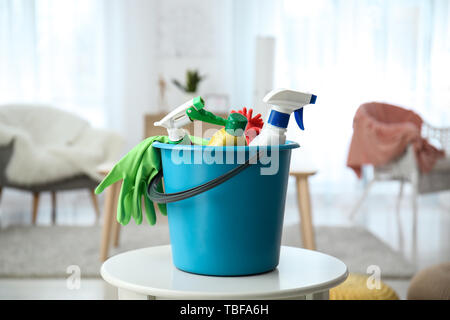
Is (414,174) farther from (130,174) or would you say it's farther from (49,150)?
(130,174)

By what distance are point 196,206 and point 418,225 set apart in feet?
8.86

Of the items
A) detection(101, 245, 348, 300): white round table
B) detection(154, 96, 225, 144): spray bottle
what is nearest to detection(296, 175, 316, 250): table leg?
detection(101, 245, 348, 300): white round table

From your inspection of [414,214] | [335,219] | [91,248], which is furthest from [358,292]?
[335,219]

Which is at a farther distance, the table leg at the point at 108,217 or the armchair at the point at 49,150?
the armchair at the point at 49,150

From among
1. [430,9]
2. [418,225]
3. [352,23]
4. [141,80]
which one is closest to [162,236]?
[418,225]

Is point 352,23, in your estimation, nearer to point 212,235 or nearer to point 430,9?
point 430,9

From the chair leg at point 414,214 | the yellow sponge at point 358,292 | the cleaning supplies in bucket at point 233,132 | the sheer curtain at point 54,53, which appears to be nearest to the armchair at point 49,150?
the sheer curtain at point 54,53

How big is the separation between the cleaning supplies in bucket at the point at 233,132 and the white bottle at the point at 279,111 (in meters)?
0.02

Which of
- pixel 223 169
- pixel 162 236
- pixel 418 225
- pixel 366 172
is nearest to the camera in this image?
pixel 223 169

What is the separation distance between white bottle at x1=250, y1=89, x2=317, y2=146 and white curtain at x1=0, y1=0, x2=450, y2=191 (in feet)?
10.9

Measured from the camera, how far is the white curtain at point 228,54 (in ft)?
13.2

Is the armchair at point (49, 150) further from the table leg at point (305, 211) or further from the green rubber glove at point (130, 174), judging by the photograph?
the green rubber glove at point (130, 174)

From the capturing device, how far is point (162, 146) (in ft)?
2.11

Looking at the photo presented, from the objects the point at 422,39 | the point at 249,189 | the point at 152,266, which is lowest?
the point at 152,266
